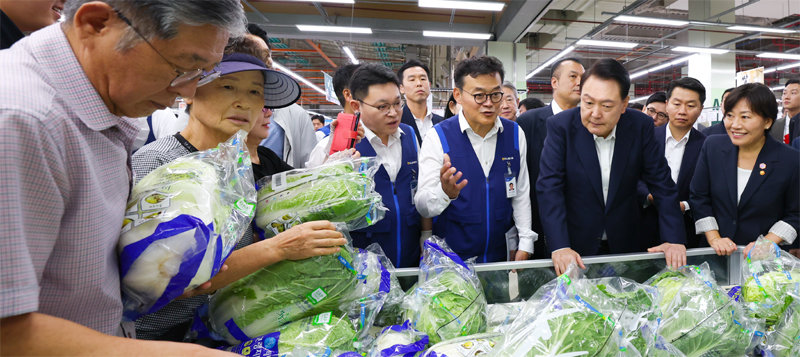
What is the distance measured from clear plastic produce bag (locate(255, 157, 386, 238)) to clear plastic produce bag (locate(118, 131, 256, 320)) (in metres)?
0.20

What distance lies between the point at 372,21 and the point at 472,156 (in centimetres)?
825

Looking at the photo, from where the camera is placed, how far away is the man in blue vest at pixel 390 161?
2.19 meters

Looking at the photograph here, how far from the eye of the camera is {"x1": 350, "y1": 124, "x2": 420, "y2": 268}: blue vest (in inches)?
85.4

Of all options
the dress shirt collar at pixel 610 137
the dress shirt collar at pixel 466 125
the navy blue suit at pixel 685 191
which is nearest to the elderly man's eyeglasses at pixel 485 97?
the dress shirt collar at pixel 466 125

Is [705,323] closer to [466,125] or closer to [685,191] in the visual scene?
[466,125]

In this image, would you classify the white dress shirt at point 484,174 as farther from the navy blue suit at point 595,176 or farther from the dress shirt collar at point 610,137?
the dress shirt collar at point 610,137

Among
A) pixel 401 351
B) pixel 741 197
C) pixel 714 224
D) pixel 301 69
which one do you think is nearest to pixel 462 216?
pixel 401 351

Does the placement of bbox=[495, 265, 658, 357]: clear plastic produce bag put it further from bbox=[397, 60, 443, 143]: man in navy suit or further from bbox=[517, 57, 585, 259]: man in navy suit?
bbox=[397, 60, 443, 143]: man in navy suit

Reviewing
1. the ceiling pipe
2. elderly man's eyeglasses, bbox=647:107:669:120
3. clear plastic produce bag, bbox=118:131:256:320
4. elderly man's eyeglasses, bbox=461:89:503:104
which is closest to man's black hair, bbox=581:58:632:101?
elderly man's eyeglasses, bbox=461:89:503:104

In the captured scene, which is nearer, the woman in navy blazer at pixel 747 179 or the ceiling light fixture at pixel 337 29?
the woman in navy blazer at pixel 747 179

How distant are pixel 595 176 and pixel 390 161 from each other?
3.59 ft

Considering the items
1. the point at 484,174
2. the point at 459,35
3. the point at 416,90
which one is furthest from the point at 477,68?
the point at 459,35

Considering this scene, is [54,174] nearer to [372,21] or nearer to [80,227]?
[80,227]

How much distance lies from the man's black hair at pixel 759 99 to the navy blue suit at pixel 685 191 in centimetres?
48
